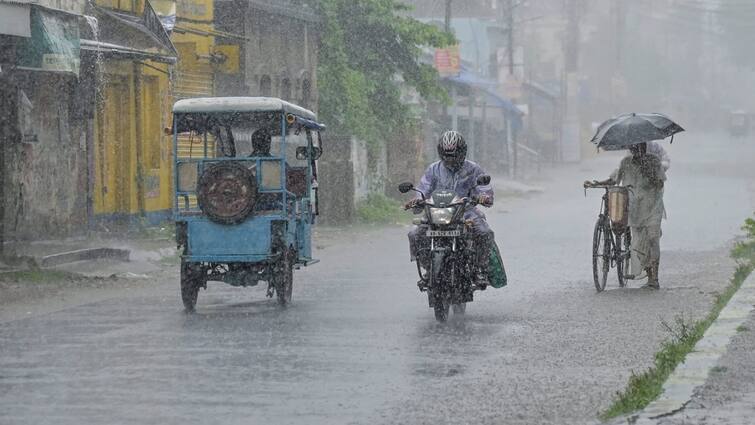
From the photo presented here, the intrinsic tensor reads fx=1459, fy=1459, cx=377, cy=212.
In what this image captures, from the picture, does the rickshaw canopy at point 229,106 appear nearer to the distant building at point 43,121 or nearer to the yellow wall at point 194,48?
the distant building at point 43,121

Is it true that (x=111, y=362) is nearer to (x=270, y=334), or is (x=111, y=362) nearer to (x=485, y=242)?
(x=270, y=334)

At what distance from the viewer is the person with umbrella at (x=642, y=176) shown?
15062 millimetres

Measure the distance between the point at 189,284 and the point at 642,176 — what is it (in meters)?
5.10

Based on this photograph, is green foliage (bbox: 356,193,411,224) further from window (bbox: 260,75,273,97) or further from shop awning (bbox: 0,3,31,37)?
shop awning (bbox: 0,3,31,37)

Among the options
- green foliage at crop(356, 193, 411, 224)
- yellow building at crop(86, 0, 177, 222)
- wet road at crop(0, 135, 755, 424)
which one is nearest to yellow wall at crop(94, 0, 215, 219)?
yellow building at crop(86, 0, 177, 222)

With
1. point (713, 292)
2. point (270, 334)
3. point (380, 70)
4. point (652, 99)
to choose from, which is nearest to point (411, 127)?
point (380, 70)

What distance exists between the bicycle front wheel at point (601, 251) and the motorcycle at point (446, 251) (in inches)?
106

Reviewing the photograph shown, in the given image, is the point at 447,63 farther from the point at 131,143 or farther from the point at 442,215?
the point at 442,215

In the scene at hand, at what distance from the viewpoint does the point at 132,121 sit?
23.8m

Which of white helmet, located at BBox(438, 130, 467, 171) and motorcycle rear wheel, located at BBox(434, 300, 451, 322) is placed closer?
motorcycle rear wheel, located at BBox(434, 300, 451, 322)

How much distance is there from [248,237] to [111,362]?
11.5 feet

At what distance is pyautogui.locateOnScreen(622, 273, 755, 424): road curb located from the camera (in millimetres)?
7516

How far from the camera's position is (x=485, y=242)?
12.7 m

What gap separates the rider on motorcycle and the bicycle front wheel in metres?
2.31
